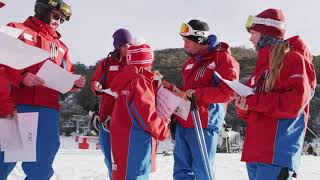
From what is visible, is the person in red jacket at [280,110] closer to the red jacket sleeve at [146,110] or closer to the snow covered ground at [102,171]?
the red jacket sleeve at [146,110]

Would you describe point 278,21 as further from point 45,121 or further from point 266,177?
point 45,121

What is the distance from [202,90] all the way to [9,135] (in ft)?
5.35

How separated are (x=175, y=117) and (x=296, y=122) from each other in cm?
145

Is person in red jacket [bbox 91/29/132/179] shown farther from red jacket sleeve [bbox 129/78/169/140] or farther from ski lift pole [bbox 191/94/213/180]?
red jacket sleeve [bbox 129/78/169/140]

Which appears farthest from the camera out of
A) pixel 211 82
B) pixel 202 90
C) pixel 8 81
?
pixel 211 82

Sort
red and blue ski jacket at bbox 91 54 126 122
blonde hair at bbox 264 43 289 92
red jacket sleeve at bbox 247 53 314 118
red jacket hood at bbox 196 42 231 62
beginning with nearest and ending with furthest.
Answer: red jacket sleeve at bbox 247 53 314 118
blonde hair at bbox 264 43 289 92
red jacket hood at bbox 196 42 231 62
red and blue ski jacket at bbox 91 54 126 122

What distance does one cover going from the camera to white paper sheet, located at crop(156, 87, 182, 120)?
3.63m

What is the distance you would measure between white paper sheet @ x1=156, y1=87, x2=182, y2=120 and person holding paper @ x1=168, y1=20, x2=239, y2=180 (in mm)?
259

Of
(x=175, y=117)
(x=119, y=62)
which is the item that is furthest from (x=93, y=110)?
(x=175, y=117)

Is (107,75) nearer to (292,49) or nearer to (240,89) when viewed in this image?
(240,89)

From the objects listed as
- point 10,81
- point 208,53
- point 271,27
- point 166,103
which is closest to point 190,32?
point 208,53

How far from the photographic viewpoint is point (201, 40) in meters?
4.24

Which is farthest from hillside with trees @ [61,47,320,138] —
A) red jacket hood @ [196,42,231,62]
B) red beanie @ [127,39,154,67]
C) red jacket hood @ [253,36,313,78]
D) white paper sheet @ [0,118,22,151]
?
red jacket hood @ [253,36,313,78]

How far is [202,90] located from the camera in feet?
12.7
